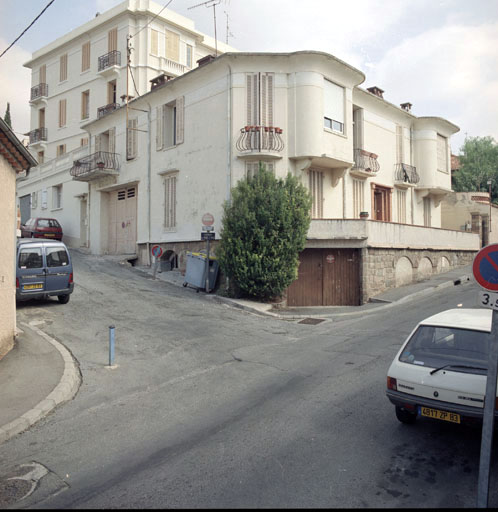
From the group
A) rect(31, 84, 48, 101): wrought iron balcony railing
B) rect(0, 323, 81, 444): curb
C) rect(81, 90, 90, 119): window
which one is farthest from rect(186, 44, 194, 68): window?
rect(0, 323, 81, 444): curb

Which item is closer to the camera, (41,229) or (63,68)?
(41,229)

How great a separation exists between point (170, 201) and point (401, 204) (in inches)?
521

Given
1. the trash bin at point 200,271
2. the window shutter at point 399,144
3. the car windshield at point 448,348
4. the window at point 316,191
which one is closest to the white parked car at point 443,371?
the car windshield at point 448,348

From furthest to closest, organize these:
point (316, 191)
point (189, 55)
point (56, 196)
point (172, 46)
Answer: point (189, 55), point (172, 46), point (56, 196), point (316, 191)

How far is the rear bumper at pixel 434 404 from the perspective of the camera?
15.2 feet

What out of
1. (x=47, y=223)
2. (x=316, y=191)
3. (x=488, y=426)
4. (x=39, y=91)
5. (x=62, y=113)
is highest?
(x=39, y=91)

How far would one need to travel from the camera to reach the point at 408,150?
2545cm

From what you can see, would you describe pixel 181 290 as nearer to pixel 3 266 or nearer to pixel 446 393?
pixel 3 266

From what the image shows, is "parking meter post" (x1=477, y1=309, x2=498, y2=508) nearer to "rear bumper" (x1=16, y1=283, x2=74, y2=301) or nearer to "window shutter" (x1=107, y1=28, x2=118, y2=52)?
"rear bumper" (x1=16, y1=283, x2=74, y2=301)

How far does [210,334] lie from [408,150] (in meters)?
19.3

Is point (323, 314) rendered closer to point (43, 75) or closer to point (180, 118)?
point (180, 118)

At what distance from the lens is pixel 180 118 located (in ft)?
66.5

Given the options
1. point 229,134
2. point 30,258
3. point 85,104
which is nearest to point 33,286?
point 30,258

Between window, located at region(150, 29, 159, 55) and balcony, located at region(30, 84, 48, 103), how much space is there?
35.6 feet
